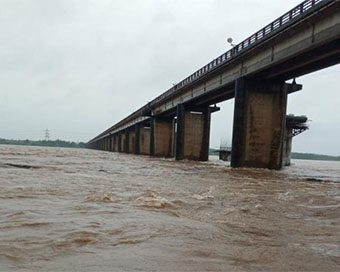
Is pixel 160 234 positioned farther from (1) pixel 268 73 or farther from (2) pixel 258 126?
(1) pixel 268 73

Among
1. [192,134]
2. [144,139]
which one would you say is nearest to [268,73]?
[192,134]

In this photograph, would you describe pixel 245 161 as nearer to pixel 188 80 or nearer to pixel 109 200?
pixel 188 80

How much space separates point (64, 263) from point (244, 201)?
22.3 ft

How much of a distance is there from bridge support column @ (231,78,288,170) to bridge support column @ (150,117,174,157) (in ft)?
113

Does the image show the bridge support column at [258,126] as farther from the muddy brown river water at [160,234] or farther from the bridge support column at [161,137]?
the bridge support column at [161,137]

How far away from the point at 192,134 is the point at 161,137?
52.5 ft

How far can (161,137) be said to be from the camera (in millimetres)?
63781

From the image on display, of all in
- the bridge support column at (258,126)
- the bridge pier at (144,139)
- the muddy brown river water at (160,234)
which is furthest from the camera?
the bridge pier at (144,139)

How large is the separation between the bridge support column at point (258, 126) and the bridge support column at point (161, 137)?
113 ft

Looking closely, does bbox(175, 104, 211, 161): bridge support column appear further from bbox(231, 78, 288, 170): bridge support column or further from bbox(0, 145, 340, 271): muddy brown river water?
bbox(0, 145, 340, 271): muddy brown river water

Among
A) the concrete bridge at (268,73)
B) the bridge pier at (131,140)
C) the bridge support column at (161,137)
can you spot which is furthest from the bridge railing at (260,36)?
the bridge pier at (131,140)

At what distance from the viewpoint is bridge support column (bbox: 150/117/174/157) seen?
206 feet

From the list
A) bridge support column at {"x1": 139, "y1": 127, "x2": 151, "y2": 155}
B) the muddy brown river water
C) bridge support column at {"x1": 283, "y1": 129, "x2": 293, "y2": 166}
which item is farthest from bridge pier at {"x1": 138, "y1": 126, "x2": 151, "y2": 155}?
the muddy brown river water

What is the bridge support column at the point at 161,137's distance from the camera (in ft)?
206
